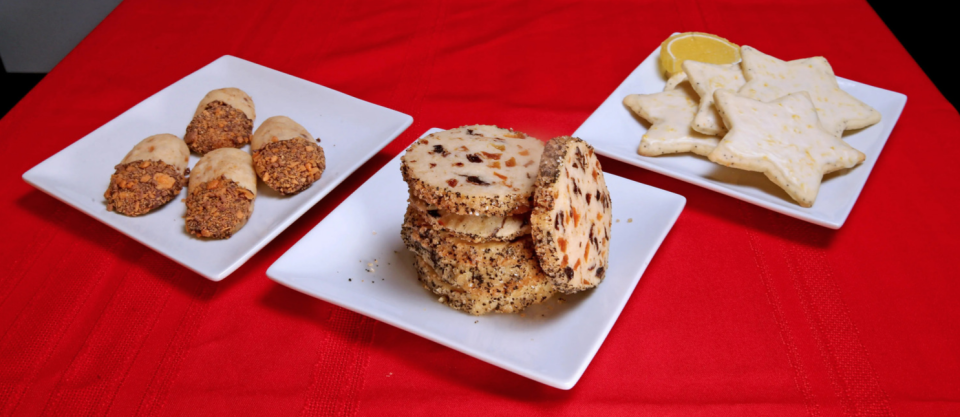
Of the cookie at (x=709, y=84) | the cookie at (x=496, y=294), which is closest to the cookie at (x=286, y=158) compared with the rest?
the cookie at (x=496, y=294)

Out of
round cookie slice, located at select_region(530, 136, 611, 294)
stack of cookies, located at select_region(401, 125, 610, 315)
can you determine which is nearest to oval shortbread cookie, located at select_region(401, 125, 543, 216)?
stack of cookies, located at select_region(401, 125, 610, 315)

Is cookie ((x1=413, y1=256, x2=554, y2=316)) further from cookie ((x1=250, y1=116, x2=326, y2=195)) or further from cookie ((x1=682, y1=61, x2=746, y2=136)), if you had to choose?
cookie ((x1=682, y1=61, x2=746, y2=136))

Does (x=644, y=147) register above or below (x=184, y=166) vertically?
above

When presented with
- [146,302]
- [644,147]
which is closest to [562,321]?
[644,147]

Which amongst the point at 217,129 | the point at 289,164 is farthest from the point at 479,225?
the point at 217,129

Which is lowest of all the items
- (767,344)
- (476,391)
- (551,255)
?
(476,391)

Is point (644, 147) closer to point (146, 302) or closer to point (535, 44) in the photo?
point (535, 44)
